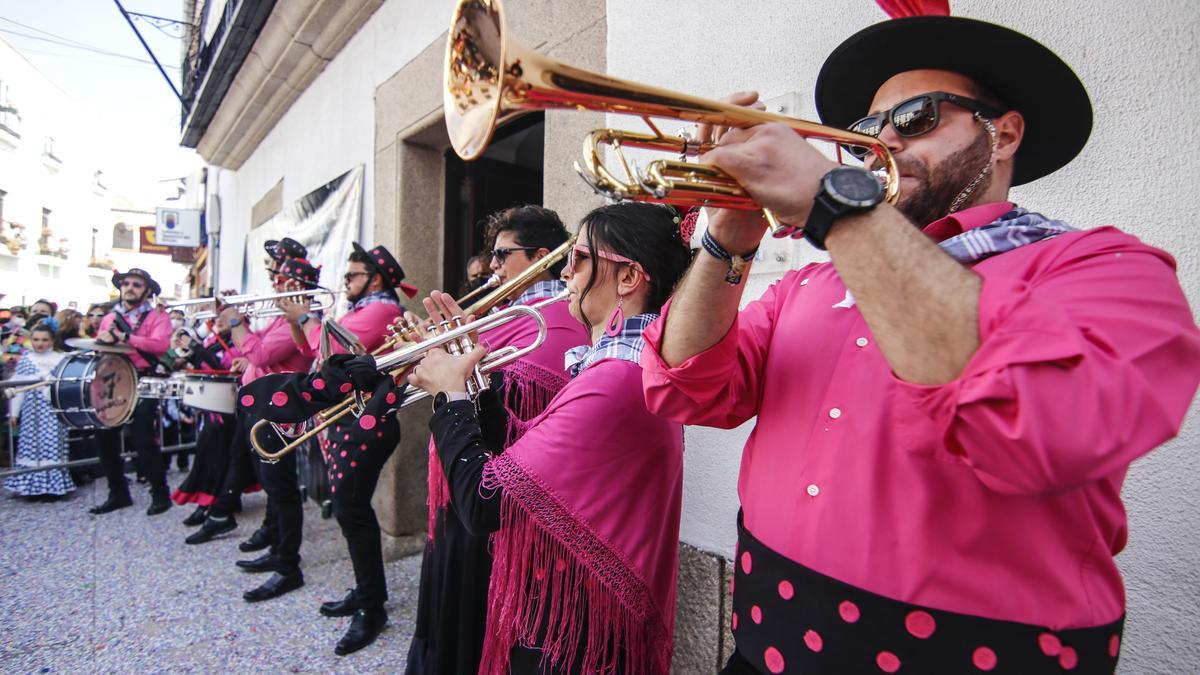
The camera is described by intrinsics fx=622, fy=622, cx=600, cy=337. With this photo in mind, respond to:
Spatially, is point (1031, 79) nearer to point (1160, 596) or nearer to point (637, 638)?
point (1160, 596)

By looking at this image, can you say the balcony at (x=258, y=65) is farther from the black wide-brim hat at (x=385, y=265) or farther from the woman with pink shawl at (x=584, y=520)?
the woman with pink shawl at (x=584, y=520)

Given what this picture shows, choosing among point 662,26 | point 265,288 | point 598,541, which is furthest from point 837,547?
point 265,288

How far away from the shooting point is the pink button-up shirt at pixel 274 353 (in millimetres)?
3980

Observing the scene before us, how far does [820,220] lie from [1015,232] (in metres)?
0.36

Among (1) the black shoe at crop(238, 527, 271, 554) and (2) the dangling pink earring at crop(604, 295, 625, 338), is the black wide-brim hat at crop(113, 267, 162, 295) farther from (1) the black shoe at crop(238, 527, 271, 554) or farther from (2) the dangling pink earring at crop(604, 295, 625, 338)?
(2) the dangling pink earring at crop(604, 295, 625, 338)

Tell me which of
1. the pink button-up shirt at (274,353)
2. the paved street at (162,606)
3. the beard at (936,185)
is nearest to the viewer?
the beard at (936,185)

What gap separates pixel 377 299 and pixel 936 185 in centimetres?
320

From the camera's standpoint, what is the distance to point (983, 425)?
0.69 metres

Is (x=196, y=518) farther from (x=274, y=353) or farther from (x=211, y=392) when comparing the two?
(x=274, y=353)

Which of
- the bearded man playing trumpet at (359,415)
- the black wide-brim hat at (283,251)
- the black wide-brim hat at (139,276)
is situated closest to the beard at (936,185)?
the bearded man playing trumpet at (359,415)

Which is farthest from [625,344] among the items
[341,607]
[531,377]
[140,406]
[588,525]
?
[140,406]

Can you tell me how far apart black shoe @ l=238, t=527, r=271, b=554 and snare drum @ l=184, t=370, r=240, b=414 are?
959 millimetres

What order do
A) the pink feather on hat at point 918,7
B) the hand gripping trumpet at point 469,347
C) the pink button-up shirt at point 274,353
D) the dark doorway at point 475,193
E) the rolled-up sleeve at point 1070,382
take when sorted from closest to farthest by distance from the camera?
the rolled-up sleeve at point 1070,382
the pink feather on hat at point 918,7
the hand gripping trumpet at point 469,347
the pink button-up shirt at point 274,353
the dark doorway at point 475,193

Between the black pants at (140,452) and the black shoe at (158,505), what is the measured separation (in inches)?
→ 1.2
